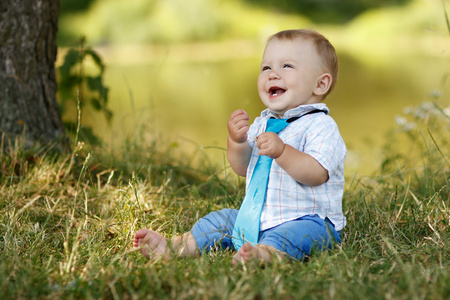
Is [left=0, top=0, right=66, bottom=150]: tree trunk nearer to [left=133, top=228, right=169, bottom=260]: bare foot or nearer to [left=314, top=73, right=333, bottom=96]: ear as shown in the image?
[left=133, top=228, right=169, bottom=260]: bare foot

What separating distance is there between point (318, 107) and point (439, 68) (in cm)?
561

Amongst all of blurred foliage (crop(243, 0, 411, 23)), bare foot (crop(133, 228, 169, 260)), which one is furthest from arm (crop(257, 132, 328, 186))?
blurred foliage (crop(243, 0, 411, 23))

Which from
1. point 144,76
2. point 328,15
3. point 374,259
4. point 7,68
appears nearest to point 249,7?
point 328,15

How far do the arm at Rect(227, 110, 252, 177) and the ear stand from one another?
213mm

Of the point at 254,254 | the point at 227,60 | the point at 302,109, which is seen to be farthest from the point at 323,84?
the point at 227,60

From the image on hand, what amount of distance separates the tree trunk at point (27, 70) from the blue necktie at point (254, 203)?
951 mm

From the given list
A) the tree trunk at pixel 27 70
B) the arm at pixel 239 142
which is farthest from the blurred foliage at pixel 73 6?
the arm at pixel 239 142

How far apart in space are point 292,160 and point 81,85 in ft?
4.61

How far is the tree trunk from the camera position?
6.42 ft

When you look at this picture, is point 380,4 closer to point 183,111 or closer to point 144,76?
point 144,76

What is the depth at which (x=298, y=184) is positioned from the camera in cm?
135

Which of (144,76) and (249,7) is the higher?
(249,7)

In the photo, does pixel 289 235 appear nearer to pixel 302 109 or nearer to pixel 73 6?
pixel 302 109

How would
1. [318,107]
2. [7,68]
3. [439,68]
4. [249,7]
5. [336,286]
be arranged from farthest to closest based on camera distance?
[249,7], [439,68], [7,68], [318,107], [336,286]
